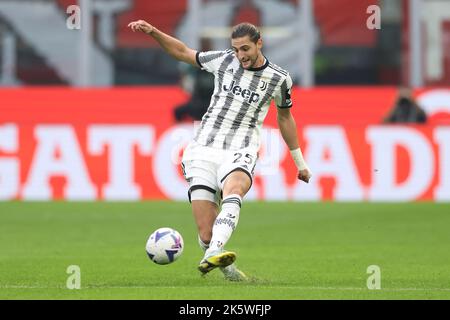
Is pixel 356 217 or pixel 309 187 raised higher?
pixel 309 187

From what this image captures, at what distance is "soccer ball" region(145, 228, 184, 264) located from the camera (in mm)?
10094

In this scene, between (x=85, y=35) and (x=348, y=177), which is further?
(x=85, y=35)

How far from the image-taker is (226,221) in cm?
989

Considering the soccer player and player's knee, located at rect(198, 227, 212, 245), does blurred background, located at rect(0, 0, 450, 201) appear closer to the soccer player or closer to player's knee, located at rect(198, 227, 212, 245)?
the soccer player

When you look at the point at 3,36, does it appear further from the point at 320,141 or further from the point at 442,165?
the point at 442,165

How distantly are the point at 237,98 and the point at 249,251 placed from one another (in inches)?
128

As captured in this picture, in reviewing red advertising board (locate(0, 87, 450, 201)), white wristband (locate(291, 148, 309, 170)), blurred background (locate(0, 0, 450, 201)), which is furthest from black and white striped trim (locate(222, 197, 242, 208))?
red advertising board (locate(0, 87, 450, 201))

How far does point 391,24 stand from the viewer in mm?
25844

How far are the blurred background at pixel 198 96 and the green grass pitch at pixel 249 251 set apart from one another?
1.96 ft

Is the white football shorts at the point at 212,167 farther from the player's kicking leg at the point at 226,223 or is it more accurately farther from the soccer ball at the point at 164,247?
the soccer ball at the point at 164,247

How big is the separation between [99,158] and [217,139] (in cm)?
992

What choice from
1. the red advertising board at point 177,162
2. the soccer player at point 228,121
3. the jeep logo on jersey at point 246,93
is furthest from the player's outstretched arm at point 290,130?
the red advertising board at point 177,162
